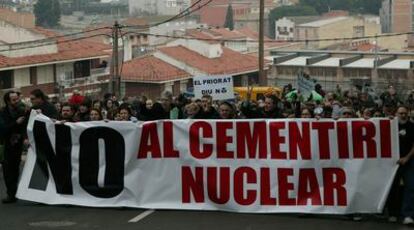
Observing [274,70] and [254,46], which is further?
[254,46]

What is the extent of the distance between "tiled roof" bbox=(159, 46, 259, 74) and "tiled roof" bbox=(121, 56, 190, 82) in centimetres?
182

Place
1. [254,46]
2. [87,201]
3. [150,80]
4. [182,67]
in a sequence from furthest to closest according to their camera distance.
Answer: [254,46], [182,67], [150,80], [87,201]

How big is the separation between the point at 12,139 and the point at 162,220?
255 centimetres

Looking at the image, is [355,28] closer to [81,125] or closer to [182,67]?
[182,67]

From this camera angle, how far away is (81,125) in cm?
1137

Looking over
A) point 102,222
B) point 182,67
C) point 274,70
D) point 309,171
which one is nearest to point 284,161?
point 309,171

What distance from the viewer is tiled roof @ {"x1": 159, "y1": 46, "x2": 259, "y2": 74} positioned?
56250 millimetres

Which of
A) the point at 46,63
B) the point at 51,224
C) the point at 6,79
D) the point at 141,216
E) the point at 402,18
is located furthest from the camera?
the point at 402,18

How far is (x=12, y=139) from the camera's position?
11688 millimetres

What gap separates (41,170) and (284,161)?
3117mm

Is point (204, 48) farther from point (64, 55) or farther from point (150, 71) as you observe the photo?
point (64, 55)

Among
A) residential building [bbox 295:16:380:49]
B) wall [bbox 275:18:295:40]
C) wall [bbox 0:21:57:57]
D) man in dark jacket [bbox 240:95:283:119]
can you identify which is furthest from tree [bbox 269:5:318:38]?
man in dark jacket [bbox 240:95:283:119]

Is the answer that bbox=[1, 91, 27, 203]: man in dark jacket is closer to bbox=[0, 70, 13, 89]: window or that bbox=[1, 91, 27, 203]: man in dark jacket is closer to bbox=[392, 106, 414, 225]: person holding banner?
bbox=[392, 106, 414, 225]: person holding banner

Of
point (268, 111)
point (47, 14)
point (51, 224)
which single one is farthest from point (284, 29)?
point (51, 224)
